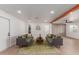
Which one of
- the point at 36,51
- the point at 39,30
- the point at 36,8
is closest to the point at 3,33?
the point at 36,51

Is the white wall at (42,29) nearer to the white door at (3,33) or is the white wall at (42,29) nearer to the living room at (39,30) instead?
the living room at (39,30)

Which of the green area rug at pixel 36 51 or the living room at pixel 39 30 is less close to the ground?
the living room at pixel 39 30

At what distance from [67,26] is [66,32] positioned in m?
0.74

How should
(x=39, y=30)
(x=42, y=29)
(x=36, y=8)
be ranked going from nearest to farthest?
(x=36, y=8), (x=42, y=29), (x=39, y=30)

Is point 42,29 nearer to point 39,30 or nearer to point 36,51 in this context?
point 39,30

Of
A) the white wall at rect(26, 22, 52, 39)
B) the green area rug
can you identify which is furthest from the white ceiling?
the white wall at rect(26, 22, 52, 39)

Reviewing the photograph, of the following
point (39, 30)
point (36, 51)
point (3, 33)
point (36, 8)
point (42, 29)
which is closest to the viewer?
point (36, 8)

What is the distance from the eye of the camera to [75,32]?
472 inches

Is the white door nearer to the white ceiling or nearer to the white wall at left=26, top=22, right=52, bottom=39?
the white ceiling

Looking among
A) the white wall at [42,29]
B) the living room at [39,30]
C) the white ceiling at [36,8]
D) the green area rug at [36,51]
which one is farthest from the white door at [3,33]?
the white wall at [42,29]

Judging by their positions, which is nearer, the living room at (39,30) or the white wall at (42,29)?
the living room at (39,30)

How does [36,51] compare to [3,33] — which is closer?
[36,51]

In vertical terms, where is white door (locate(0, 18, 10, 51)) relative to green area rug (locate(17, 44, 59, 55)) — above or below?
above
